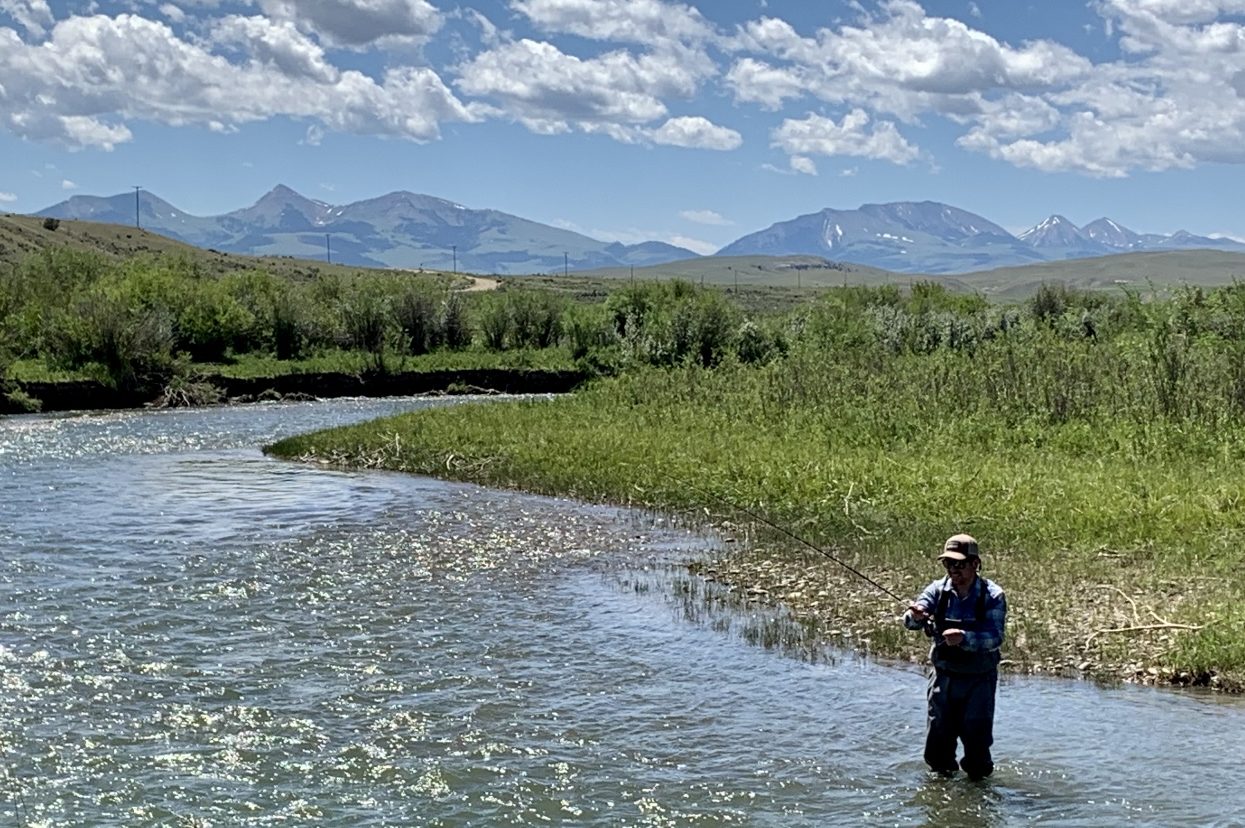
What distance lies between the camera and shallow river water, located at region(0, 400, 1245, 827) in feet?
39.1

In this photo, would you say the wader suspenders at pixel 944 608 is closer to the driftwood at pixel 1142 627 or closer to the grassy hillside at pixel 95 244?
the driftwood at pixel 1142 627

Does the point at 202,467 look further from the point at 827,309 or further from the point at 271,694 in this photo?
the point at 827,309

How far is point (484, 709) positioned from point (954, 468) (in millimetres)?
16445

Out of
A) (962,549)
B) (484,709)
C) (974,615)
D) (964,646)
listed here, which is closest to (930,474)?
(484,709)

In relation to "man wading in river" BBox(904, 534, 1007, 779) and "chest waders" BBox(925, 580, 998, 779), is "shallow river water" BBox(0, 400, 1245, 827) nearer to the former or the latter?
"chest waders" BBox(925, 580, 998, 779)

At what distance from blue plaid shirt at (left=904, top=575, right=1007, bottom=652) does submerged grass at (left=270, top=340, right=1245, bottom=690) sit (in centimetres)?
494

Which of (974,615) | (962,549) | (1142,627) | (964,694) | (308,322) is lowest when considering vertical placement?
(1142,627)

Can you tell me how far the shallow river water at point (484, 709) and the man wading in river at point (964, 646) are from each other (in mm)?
593

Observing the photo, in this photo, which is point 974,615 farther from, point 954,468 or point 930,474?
point 954,468

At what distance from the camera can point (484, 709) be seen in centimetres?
1484

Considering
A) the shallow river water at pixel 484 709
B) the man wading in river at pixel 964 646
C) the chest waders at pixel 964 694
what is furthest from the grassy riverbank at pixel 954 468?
the man wading in river at pixel 964 646

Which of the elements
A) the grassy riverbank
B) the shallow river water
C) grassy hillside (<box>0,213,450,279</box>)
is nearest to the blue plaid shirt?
the shallow river water

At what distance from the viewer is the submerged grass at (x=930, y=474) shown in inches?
690

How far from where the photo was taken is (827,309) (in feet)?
259
